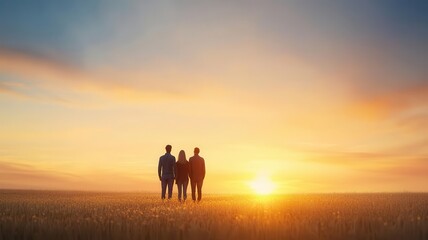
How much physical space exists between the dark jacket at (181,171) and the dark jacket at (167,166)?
0.60 metres

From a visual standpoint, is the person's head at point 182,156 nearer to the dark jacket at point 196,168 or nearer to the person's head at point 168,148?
the dark jacket at point 196,168

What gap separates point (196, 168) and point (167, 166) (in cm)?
154

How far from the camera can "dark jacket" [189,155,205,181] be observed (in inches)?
966

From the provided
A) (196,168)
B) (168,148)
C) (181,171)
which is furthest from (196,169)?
(168,148)

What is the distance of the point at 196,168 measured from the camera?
24562 mm

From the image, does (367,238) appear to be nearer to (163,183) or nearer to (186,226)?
(186,226)

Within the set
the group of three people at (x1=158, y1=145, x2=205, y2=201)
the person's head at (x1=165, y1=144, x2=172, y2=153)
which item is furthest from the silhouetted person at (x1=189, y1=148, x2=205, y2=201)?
the person's head at (x1=165, y1=144, x2=172, y2=153)

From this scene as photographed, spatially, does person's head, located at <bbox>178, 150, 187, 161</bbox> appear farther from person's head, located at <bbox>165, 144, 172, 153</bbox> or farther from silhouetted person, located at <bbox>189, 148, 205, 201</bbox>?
person's head, located at <bbox>165, 144, 172, 153</bbox>

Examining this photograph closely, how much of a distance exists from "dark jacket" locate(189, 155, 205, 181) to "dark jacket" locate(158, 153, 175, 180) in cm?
104

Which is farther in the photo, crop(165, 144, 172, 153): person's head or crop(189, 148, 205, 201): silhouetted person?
crop(189, 148, 205, 201): silhouetted person

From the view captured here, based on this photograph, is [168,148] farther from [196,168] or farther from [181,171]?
[196,168]

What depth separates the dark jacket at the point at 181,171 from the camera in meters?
24.7

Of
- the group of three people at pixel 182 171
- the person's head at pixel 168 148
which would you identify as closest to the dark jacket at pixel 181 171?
the group of three people at pixel 182 171

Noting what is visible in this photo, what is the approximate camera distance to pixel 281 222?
9852 mm
